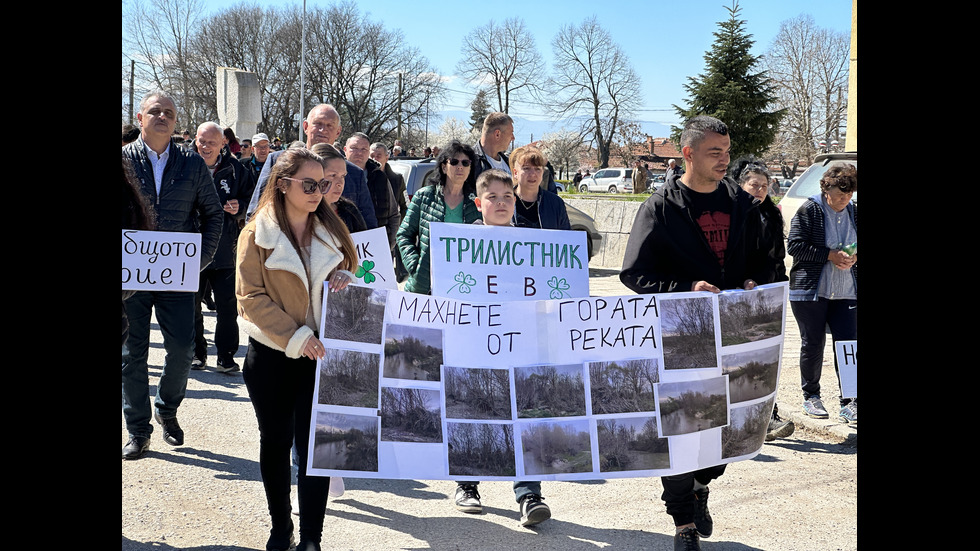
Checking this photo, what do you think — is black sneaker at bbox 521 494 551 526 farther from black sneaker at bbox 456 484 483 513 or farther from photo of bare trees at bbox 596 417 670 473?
photo of bare trees at bbox 596 417 670 473

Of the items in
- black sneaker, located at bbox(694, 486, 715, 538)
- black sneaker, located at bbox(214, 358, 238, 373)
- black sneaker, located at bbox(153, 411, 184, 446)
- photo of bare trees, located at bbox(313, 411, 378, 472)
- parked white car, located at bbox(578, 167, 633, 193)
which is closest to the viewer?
photo of bare trees, located at bbox(313, 411, 378, 472)

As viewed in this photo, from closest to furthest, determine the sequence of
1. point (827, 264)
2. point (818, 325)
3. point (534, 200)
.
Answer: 1. point (534, 200)
2. point (827, 264)
3. point (818, 325)

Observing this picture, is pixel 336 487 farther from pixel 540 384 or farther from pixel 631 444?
pixel 631 444

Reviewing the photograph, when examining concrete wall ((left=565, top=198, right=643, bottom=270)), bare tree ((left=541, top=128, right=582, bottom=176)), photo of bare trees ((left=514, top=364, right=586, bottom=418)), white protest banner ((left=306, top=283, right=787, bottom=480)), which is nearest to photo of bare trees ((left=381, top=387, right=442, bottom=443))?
white protest banner ((left=306, top=283, right=787, bottom=480))

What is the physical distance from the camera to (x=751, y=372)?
400 centimetres

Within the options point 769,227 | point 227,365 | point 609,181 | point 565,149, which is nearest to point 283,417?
point 769,227

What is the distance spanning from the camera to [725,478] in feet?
17.8

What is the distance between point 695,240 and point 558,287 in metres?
0.78

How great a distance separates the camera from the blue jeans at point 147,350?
5.54 metres

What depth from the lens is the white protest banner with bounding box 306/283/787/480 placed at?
3854mm

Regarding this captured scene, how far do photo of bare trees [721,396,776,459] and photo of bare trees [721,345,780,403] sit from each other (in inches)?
2.3

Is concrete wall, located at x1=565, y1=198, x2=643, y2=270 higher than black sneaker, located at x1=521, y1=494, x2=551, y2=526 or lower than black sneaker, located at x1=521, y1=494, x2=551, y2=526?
higher
